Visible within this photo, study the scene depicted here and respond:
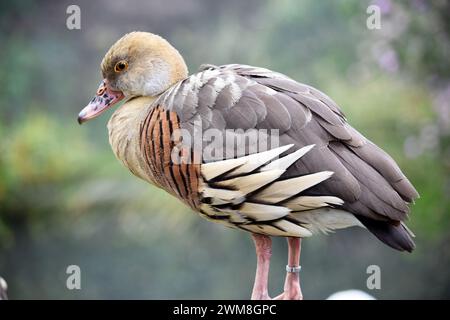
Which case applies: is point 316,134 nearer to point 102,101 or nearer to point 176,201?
point 102,101

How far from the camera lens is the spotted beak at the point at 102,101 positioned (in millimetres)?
2369

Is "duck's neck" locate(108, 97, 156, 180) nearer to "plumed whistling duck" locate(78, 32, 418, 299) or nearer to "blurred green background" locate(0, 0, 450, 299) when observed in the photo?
"plumed whistling duck" locate(78, 32, 418, 299)

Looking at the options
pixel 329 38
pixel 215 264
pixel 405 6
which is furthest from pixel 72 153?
pixel 405 6

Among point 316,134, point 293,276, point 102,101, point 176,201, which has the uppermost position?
point 102,101

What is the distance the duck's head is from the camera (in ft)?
7.39

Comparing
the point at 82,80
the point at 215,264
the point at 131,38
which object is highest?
the point at 82,80

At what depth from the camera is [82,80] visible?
5758mm

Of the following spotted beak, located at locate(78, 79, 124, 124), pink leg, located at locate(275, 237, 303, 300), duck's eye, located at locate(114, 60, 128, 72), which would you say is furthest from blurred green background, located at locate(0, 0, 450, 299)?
duck's eye, located at locate(114, 60, 128, 72)

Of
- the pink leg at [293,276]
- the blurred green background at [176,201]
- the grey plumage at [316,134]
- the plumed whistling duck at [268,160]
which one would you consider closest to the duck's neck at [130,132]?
the plumed whistling duck at [268,160]

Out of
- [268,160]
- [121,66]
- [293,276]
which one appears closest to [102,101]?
[121,66]

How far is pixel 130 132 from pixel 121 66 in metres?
0.23

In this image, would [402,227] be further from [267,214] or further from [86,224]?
[86,224]

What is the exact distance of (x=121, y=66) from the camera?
7.50 ft

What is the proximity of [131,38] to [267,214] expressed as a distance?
0.75 metres
